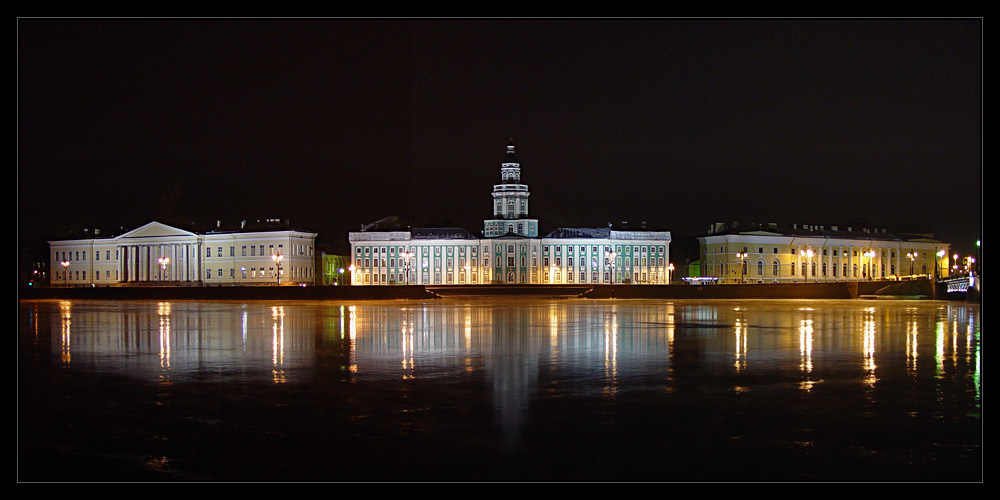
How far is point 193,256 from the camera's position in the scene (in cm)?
10700

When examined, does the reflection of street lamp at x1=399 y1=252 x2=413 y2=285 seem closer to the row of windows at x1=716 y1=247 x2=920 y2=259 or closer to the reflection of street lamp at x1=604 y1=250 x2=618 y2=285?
the reflection of street lamp at x1=604 y1=250 x2=618 y2=285

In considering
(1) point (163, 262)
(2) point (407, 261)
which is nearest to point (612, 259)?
(2) point (407, 261)

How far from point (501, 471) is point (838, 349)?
473 inches

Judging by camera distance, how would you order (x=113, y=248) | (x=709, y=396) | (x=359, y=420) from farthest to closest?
(x=113, y=248), (x=709, y=396), (x=359, y=420)

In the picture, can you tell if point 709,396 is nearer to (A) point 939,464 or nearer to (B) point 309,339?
(A) point 939,464

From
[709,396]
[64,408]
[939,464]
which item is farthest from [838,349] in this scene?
[64,408]

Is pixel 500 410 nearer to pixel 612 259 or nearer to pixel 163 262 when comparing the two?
pixel 612 259

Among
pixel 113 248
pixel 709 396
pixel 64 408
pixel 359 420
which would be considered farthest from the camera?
pixel 113 248

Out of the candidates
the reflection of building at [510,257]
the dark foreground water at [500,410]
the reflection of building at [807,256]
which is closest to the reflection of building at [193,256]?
the reflection of building at [510,257]

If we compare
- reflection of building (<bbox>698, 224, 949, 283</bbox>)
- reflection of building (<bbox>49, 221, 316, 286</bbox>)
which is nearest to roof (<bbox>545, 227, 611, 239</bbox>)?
reflection of building (<bbox>698, 224, 949, 283</bbox>)

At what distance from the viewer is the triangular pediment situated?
10594 centimetres

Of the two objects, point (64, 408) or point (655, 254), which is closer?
point (64, 408)

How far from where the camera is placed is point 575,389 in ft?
39.1

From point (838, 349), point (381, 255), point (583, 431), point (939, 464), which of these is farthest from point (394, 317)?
point (381, 255)
